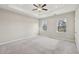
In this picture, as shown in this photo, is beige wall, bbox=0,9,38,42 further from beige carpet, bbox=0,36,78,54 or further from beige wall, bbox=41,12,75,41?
beige wall, bbox=41,12,75,41

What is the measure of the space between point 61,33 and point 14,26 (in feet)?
13.4

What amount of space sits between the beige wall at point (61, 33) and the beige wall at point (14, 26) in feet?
6.16

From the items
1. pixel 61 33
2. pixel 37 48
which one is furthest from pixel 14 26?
pixel 61 33

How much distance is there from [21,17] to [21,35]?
160cm

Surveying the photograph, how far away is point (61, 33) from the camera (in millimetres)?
6051

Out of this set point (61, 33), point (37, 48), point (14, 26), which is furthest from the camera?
point (61, 33)

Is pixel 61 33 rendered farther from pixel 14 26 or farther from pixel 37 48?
pixel 14 26

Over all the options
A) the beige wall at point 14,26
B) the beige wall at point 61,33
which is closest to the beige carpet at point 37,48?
the beige wall at point 14,26

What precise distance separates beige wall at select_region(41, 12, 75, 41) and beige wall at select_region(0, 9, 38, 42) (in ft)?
6.16

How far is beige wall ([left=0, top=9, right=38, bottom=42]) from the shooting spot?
440 centimetres

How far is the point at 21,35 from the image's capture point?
6008mm

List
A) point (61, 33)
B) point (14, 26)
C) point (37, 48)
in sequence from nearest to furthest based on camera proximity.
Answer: point (37, 48)
point (14, 26)
point (61, 33)
